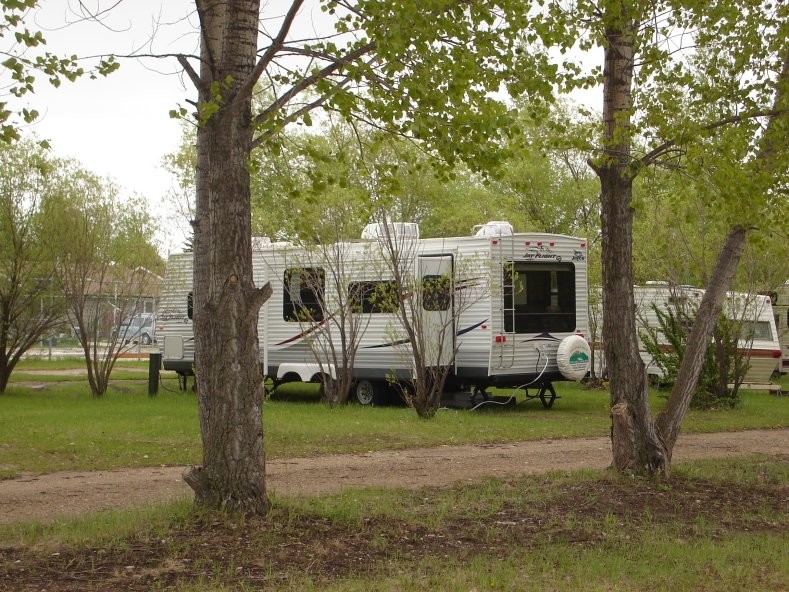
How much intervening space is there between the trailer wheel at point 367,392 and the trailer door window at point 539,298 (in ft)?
9.38

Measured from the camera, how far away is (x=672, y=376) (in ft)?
60.7

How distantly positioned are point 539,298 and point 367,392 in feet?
11.9

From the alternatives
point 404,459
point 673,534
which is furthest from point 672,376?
point 673,534

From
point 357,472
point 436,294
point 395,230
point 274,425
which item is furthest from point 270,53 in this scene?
point 436,294

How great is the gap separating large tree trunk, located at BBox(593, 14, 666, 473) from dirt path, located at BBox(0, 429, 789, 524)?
54.6 inches

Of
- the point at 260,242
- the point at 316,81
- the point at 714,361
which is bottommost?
the point at 714,361

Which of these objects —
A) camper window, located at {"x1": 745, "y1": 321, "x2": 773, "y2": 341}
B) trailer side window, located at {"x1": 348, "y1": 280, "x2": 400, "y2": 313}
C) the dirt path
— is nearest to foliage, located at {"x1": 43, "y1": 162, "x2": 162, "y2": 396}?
trailer side window, located at {"x1": 348, "y1": 280, "x2": 400, "y2": 313}

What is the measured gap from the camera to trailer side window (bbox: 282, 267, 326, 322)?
17.3m

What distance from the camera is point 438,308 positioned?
54.0ft

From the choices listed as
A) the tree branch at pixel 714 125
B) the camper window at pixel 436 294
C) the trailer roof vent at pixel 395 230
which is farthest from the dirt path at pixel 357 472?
the trailer roof vent at pixel 395 230

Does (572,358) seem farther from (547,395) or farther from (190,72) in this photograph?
(190,72)

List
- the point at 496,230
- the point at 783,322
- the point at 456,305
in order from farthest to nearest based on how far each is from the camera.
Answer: the point at 783,322 < the point at 496,230 < the point at 456,305

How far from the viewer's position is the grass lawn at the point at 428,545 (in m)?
5.86

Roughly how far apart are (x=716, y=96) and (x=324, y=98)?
487 centimetres
